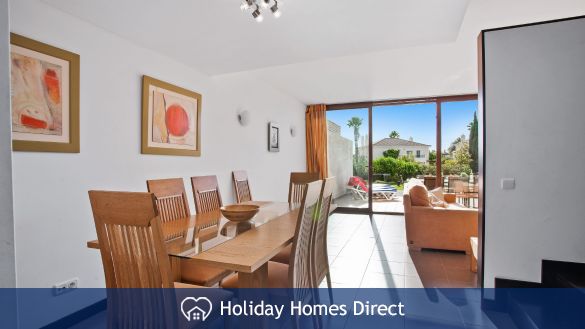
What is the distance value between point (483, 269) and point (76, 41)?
11.4 feet

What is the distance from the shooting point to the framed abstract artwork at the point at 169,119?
2586 mm

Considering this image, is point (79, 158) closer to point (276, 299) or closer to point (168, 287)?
point (168, 287)

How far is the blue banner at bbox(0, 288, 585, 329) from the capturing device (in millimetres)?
1273

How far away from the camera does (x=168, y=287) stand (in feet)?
3.83

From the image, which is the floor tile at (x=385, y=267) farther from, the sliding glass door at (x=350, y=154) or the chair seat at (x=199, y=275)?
the sliding glass door at (x=350, y=154)

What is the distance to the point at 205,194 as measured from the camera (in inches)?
105

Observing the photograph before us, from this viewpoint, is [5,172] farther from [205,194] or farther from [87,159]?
[205,194]

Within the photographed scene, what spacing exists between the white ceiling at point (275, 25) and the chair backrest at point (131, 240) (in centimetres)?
140

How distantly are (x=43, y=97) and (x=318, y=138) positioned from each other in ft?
16.5

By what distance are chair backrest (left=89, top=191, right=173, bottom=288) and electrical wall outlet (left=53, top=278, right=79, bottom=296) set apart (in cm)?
101

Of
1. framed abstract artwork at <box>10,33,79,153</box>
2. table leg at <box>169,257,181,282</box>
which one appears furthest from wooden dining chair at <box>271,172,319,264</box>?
framed abstract artwork at <box>10,33,79,153</box>

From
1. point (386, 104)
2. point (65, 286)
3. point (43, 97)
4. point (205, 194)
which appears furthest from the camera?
point (386, 104)

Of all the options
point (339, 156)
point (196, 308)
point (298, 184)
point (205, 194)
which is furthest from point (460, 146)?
point (196, 308)

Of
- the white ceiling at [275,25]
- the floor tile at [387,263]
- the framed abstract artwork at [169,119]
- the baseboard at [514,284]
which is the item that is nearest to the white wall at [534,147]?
the baseboard at [514,284]
